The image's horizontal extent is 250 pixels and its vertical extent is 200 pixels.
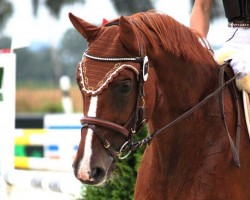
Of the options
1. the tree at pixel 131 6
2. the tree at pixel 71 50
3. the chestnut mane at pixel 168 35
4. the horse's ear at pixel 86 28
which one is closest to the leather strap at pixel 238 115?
the chestnut mane at pixel 168 35

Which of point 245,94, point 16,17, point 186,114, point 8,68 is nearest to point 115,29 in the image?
point 186,114

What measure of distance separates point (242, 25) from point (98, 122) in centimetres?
124

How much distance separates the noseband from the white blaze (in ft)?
0.09

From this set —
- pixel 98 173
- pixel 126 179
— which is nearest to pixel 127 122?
pixel 98 173

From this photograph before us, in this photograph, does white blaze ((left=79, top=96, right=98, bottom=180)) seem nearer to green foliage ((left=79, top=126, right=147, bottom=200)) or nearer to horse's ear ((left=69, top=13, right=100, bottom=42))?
horse's ear ((left=69, top=13, right=100, bottom=42))

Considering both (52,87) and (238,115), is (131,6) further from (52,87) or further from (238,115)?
(238,115)

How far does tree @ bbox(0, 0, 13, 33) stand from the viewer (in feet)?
77.3

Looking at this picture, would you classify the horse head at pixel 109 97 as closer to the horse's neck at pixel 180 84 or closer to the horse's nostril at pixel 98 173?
the horse's nostril at pixel 98 173

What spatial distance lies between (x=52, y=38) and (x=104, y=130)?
60.6 ft

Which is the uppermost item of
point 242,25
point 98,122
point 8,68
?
point 242,25

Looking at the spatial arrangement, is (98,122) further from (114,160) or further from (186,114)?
(186,114)

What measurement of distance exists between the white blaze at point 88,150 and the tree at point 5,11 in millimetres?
20686

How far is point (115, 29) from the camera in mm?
3053

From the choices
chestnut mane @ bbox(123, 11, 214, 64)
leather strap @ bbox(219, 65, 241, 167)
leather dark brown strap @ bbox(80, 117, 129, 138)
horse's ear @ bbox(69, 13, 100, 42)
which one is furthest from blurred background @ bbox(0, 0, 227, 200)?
leather dark brown strap @ bbox(80, 117, 129, 138)
